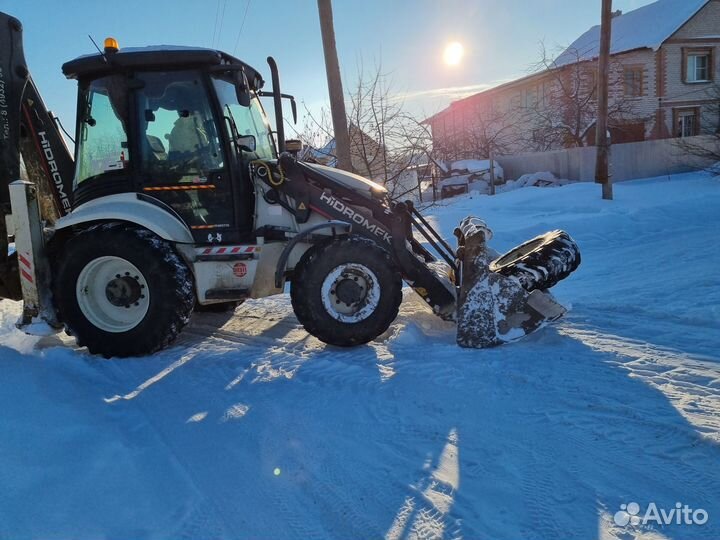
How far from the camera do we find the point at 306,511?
2.54 m

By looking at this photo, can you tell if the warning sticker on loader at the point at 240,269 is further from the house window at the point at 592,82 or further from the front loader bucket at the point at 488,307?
the house window at the point at 592,82

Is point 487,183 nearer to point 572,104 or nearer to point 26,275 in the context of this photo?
point 572,104

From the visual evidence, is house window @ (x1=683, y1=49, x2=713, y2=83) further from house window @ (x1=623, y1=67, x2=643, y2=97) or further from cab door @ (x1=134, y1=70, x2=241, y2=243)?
cab door @ (x1=134, y1=70, x2=241, y2=243)

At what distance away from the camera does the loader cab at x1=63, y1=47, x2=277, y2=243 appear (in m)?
4.81

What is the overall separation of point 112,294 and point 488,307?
3.41m

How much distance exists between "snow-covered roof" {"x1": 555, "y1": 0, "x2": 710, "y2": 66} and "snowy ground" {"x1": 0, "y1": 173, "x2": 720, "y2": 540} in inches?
1091

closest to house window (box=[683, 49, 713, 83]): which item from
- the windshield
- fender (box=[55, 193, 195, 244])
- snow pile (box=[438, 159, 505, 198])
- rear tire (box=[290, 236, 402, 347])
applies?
snow pile (box=[438, 159, 505, 198])

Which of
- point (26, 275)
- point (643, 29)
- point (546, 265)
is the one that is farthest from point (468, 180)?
point (26, 275)

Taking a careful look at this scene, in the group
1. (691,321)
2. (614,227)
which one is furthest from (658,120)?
(691,321)

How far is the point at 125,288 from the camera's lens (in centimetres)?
494

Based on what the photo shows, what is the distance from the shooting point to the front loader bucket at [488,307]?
4477mm

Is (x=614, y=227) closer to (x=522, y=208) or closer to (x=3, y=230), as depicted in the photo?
(x=522, y=208)

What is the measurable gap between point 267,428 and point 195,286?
7.09ft

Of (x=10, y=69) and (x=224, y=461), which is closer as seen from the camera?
(x=224, y=461)
